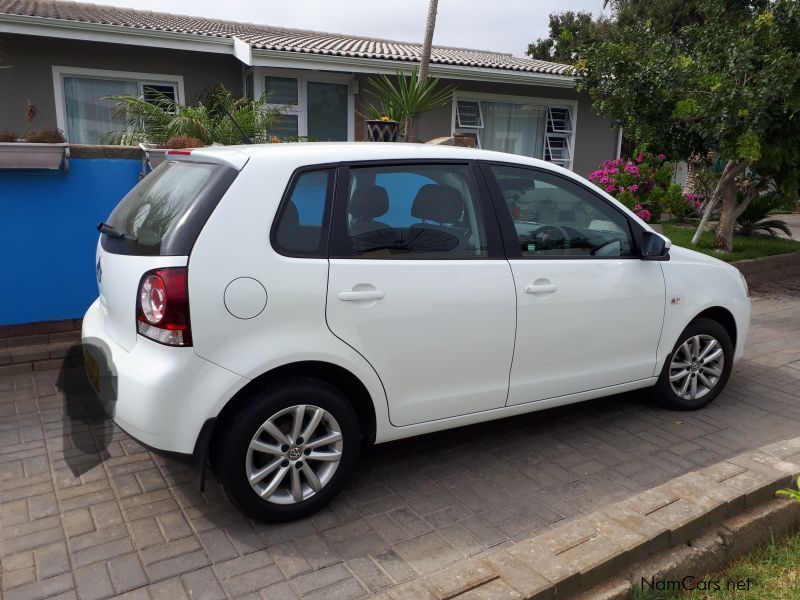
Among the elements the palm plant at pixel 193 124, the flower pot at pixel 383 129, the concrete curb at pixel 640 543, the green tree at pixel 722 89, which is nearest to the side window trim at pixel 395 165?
the concrete curb at pixel 640 543

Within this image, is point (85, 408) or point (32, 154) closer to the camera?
point (85, 408)

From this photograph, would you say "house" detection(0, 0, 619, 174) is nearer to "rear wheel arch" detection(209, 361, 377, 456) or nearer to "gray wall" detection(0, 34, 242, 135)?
"gray wall" detection(0, 34, 242, 135)

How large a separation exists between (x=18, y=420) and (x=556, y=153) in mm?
12358

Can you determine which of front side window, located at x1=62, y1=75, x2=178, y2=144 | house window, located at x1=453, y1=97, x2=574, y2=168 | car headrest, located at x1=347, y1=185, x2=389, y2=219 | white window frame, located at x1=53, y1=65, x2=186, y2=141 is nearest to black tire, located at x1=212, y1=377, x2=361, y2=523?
car headrest, located at x1=347, y1=185, x2=389, y2=219

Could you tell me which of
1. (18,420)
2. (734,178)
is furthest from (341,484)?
(734,178)

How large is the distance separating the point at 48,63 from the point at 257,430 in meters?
9.70

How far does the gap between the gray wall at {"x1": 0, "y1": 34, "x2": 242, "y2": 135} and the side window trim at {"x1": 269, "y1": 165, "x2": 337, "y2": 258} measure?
911 cm

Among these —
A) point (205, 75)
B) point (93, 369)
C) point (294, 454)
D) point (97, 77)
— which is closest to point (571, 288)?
point (294, 454)

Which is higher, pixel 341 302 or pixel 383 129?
pixel 383 129

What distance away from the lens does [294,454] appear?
305 cm

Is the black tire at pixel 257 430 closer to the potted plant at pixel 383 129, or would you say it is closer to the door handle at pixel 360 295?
the door handle at pixel 360 295

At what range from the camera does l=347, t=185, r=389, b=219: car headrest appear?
3217mm

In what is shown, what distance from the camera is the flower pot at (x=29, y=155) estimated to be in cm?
478

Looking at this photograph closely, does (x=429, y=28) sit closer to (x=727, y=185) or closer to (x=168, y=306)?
(x=727, y=185)
